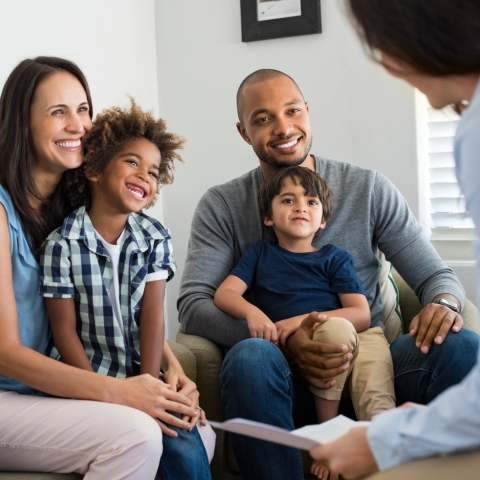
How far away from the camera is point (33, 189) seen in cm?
166

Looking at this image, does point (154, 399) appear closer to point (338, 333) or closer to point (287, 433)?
point (338, 333)

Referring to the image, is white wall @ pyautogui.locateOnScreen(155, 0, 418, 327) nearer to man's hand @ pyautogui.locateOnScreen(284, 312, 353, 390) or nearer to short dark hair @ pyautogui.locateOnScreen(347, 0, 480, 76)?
man's hand @ pyautogui.locateOnScreen(284, 312, 353, 390)

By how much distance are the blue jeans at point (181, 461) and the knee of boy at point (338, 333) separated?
0.44 meters

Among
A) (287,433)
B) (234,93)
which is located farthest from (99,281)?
(234,93)

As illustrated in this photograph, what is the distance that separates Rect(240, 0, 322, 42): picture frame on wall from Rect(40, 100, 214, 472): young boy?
4.40 feet

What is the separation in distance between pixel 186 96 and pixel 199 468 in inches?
77.8

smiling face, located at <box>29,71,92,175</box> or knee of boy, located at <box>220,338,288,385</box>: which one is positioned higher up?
smiling face, located at <box>29,71,92,175</box>

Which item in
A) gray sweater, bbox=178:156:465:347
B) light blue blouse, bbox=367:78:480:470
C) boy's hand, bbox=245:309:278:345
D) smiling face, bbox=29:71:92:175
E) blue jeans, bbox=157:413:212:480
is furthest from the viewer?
gray sweater, bbox=178:156:465:347

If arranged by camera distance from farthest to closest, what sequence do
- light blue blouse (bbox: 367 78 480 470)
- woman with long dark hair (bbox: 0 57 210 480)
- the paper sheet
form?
woman with long dark hair (bbox: 0 57 210 480) < the paper sheet < light blue blouse (bbox: 367 78 480 470)

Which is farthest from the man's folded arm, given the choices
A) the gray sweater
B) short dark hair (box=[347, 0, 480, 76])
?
short dark hair (box=[347, 0, 480, 76])

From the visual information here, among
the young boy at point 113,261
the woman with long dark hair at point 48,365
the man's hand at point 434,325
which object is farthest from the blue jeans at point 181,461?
the man's hand at point 434,325

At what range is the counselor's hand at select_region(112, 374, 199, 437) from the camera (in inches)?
59.7

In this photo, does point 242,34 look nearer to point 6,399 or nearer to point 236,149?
point 236,149

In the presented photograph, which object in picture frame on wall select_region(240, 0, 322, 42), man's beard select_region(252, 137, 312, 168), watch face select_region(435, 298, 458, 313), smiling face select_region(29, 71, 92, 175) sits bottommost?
watch face select_region(435, 298, 458, 313)
